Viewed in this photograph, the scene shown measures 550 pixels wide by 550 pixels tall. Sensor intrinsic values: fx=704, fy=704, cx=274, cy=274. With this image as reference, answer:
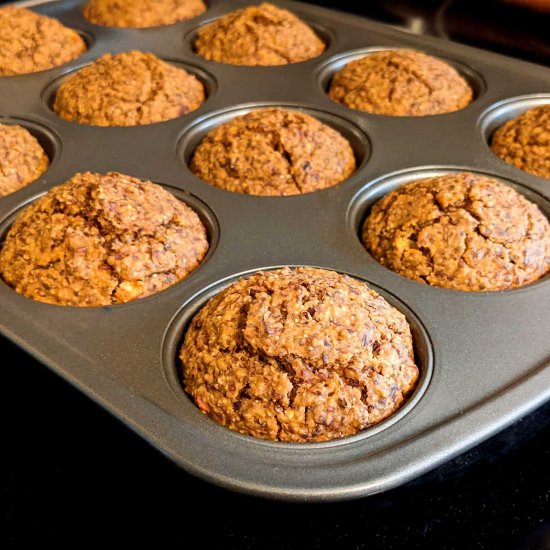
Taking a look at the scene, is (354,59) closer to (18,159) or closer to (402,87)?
(402,87)

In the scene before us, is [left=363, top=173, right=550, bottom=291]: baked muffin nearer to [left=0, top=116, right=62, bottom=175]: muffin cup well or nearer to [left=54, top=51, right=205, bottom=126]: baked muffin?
[left=54, top=51, right=205, bottom=126]: baked muffin

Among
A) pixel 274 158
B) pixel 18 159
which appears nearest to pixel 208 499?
pixel 274 158

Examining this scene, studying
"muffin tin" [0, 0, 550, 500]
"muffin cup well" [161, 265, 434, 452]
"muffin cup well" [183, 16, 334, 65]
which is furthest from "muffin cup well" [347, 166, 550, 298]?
"muffin cup well" [183, 16, 334, 65]

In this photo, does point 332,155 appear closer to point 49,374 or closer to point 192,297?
point 192,297

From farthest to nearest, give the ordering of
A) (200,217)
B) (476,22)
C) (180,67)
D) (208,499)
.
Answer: (476,22), (180,67), (200,217), (208,499)

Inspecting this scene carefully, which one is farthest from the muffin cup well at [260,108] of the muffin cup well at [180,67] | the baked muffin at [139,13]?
the baked muffin at [139,13]

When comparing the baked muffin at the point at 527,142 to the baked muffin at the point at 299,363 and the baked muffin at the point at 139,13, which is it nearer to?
the baked muffin at the point at 299,363

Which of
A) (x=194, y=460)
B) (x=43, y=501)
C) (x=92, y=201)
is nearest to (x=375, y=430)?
(x=194, y=460)
